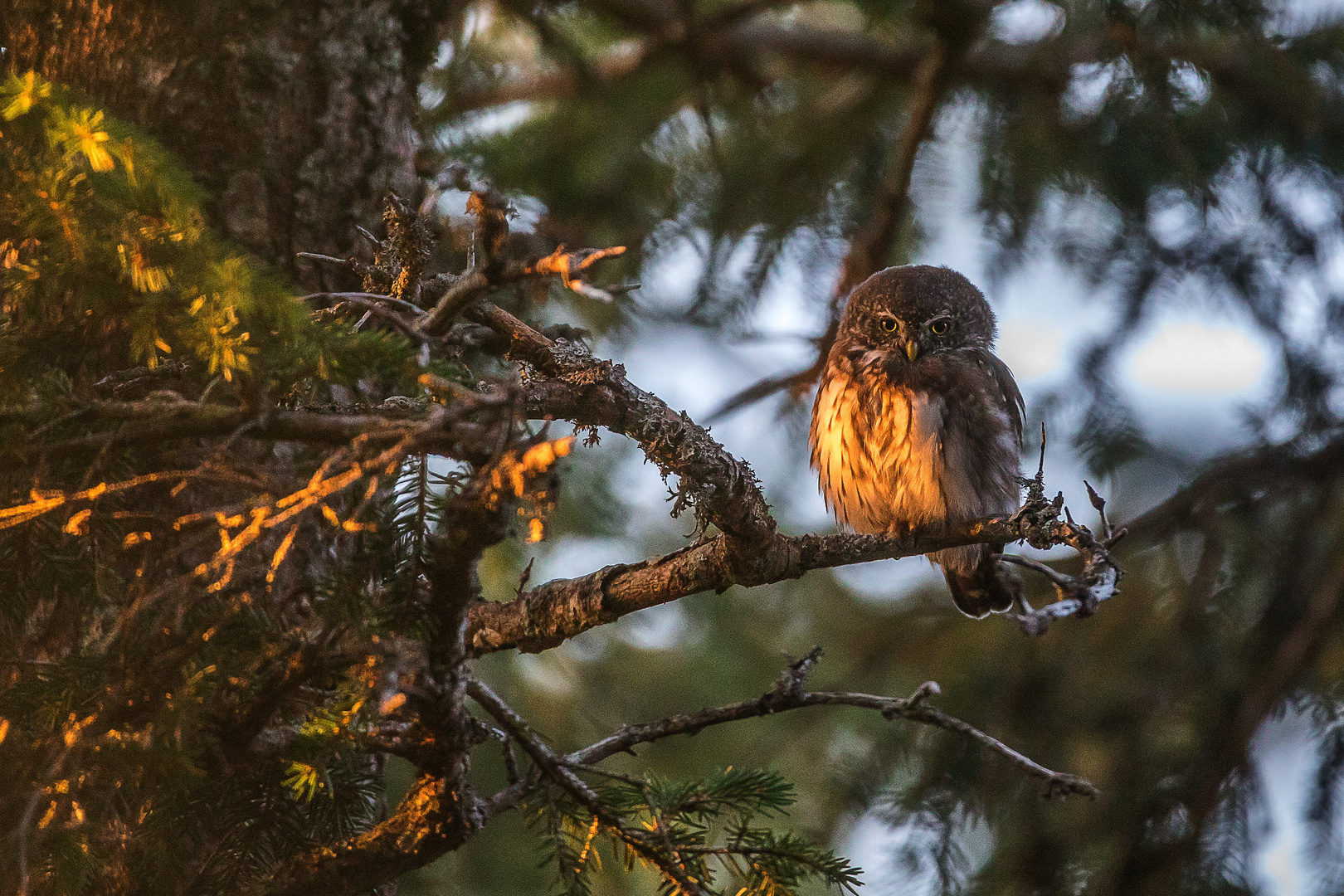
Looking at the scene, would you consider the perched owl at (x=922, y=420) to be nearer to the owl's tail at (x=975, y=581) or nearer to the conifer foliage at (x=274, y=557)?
the owl's tail at (x=975, y=581)

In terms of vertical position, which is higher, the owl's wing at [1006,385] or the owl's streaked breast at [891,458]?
the owl's wing at [1006,385]

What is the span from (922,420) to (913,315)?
19.0 inches

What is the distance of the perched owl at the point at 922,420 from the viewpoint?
9.67 feet

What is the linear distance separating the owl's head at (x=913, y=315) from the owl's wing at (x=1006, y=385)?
4.3 inches

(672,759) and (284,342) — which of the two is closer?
(284,342)

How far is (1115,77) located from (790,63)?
5.06 feet

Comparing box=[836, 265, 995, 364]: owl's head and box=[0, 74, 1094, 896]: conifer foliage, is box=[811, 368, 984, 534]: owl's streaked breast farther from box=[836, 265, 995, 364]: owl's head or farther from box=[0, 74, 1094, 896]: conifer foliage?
box=[0, 74, 1094, 896]: conifer foliage

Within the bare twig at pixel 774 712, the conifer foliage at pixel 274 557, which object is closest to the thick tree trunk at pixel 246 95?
the conifer foliage at pixel 274 557

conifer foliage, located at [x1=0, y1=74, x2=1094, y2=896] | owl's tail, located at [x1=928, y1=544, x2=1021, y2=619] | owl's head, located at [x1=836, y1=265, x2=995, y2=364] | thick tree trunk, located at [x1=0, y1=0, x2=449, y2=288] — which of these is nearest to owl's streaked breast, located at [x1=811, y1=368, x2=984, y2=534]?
owl's head, located at [x1=836, y1=265, x2=995, y2=364]

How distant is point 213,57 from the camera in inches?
92.1

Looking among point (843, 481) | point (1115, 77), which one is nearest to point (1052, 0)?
point (1115, 77)

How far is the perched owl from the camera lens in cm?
295

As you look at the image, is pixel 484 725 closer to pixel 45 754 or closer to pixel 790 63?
pixel 45 754

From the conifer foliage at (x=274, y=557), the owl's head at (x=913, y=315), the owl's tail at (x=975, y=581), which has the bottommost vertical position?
the conifer foliage at (x=274, y=557)
